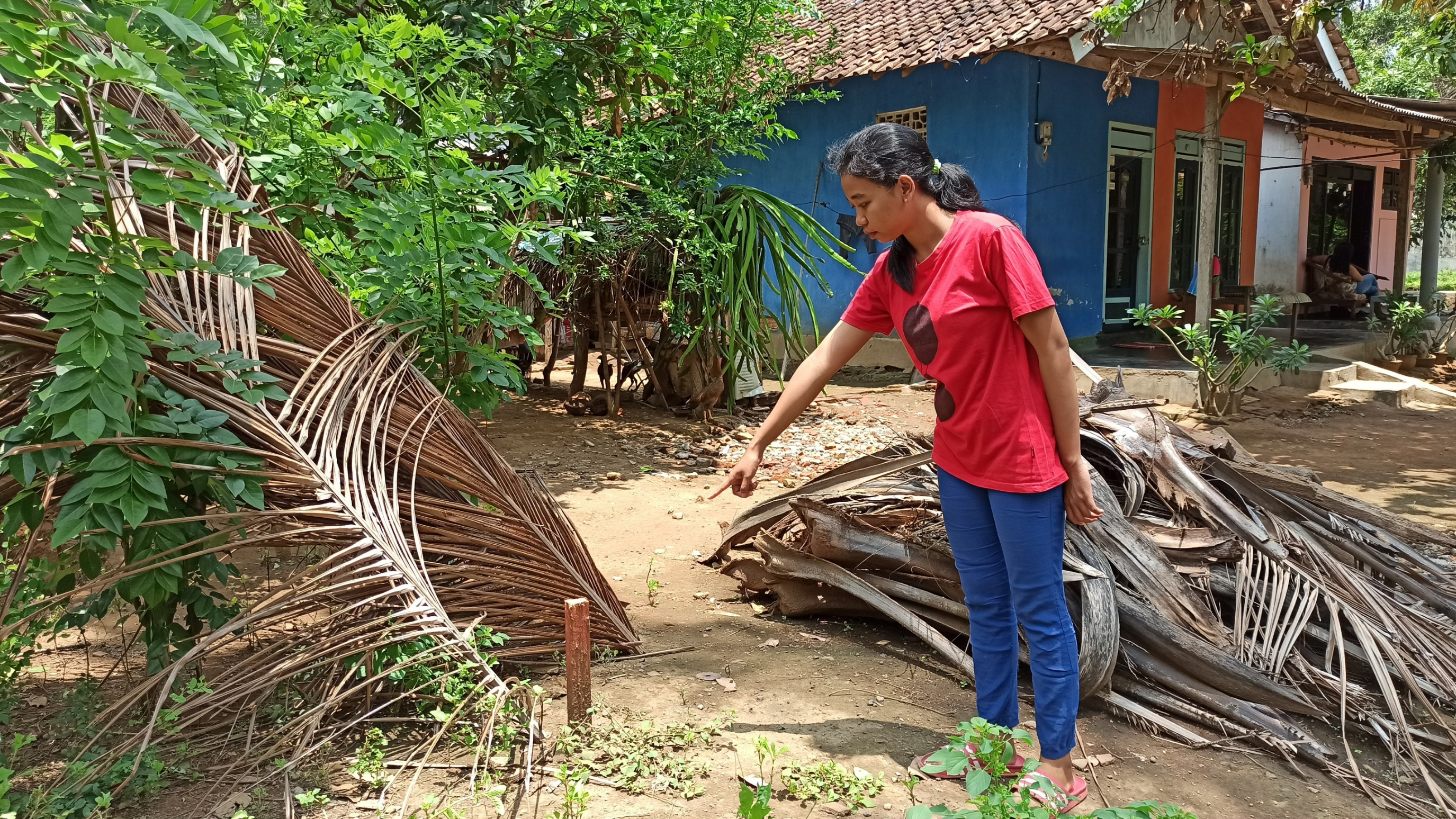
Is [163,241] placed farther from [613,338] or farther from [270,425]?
[613,338]

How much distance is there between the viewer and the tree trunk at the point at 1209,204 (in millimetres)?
8578

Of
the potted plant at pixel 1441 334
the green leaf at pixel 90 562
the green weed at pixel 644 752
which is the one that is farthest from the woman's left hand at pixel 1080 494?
the potted plant at pixel 1441 334

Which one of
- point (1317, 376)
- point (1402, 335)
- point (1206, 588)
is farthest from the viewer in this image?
point (1402, 335)

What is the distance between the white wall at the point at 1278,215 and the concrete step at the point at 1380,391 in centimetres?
400

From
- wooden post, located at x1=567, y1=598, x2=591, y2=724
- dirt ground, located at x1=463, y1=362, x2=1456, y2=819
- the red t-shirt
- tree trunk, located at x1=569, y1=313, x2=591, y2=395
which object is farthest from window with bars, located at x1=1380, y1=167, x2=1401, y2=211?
wooden post, located at x1=567, y1=598, x2=591, y2=724

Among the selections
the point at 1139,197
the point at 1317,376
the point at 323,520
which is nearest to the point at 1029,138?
the point at 1139,197

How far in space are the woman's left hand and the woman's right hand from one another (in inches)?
31.0

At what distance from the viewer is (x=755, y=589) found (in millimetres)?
3875

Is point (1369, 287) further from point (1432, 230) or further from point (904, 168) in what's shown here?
point (904, 168)

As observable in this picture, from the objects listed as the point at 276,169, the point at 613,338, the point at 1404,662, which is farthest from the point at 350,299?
the point at 613,338

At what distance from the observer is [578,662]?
2.51 meters

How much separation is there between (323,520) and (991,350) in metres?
1.70

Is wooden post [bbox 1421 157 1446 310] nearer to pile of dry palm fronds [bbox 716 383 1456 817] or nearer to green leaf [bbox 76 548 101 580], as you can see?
pile of dry palm fronds [bbox 716 383 1456 817]

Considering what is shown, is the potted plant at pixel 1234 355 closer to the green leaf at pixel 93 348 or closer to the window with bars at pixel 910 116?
the window with bars at pixel 910 116
